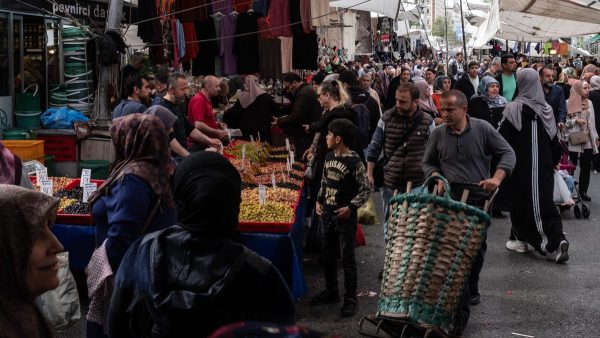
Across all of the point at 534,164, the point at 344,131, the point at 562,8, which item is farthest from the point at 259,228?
the point at 562,8

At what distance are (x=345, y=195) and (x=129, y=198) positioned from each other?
2932mm

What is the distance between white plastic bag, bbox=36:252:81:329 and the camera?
15.6 feet

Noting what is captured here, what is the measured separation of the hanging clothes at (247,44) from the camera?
12656 millimetres

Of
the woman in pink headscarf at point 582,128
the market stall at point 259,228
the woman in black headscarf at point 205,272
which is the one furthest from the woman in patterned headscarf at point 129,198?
the woman in pink headscarf at point 582,128

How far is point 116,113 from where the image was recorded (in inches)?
323

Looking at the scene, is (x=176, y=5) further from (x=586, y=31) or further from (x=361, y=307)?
(x=586, y=31)

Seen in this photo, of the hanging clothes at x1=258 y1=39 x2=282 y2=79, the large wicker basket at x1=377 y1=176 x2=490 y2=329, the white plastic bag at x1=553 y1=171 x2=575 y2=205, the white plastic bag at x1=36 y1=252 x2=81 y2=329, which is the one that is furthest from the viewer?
the hanging clothes at x1=258 y1=39 x2=282 y2=79

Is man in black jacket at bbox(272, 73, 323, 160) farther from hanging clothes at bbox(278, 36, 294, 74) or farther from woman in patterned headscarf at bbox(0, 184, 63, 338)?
woman in patterned headscarf at bbox(0, 184, 63, 338)

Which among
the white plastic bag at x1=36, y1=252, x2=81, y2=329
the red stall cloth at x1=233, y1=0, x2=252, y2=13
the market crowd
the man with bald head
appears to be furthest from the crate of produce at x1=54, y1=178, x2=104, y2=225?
the red stall cloth at x1=233, y1=0, x2=252, y2=13

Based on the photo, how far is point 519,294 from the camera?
763cm

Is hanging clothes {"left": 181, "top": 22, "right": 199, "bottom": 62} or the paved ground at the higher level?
hanging clothes {"left": 181, "top": 22, "right": 199, "bottom": 62}

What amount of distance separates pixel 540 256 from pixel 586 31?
13.4 metres

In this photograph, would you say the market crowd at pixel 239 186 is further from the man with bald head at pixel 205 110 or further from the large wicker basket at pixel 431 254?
the large wicker basket at pixel 431 254

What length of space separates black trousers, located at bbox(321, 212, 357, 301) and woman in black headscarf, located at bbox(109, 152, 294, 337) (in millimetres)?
3941
